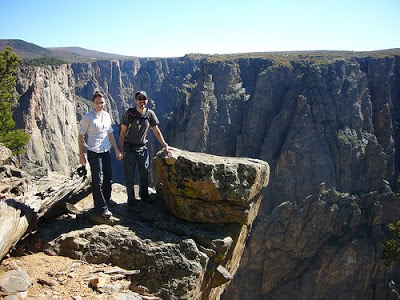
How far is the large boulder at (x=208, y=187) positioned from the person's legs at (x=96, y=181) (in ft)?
5.24

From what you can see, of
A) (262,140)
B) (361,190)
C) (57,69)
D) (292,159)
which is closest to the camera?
(361,190)

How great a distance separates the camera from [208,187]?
8.16 meters

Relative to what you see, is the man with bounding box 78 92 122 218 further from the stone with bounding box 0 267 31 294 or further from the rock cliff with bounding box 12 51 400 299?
the rock cliff with bounding box 12 51 400 299

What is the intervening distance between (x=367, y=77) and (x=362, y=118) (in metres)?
10.7

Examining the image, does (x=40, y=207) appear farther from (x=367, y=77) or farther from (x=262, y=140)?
(x=367, y=77)

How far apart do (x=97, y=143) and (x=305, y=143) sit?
4914 cm

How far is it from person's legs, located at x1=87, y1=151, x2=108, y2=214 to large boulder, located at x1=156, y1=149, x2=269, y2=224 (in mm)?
1596

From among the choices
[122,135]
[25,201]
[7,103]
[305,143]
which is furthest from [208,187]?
[305,143]

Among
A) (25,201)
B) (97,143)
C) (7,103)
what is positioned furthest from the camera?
(7,103)

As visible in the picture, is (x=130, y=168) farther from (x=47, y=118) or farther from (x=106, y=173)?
(x=47, y=118)

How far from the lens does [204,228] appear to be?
8234 mm

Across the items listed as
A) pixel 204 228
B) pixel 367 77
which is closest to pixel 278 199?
pixel 367 77

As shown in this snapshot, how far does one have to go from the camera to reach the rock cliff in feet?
130

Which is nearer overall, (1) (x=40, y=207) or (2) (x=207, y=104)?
(1) (x=40, y=207)
